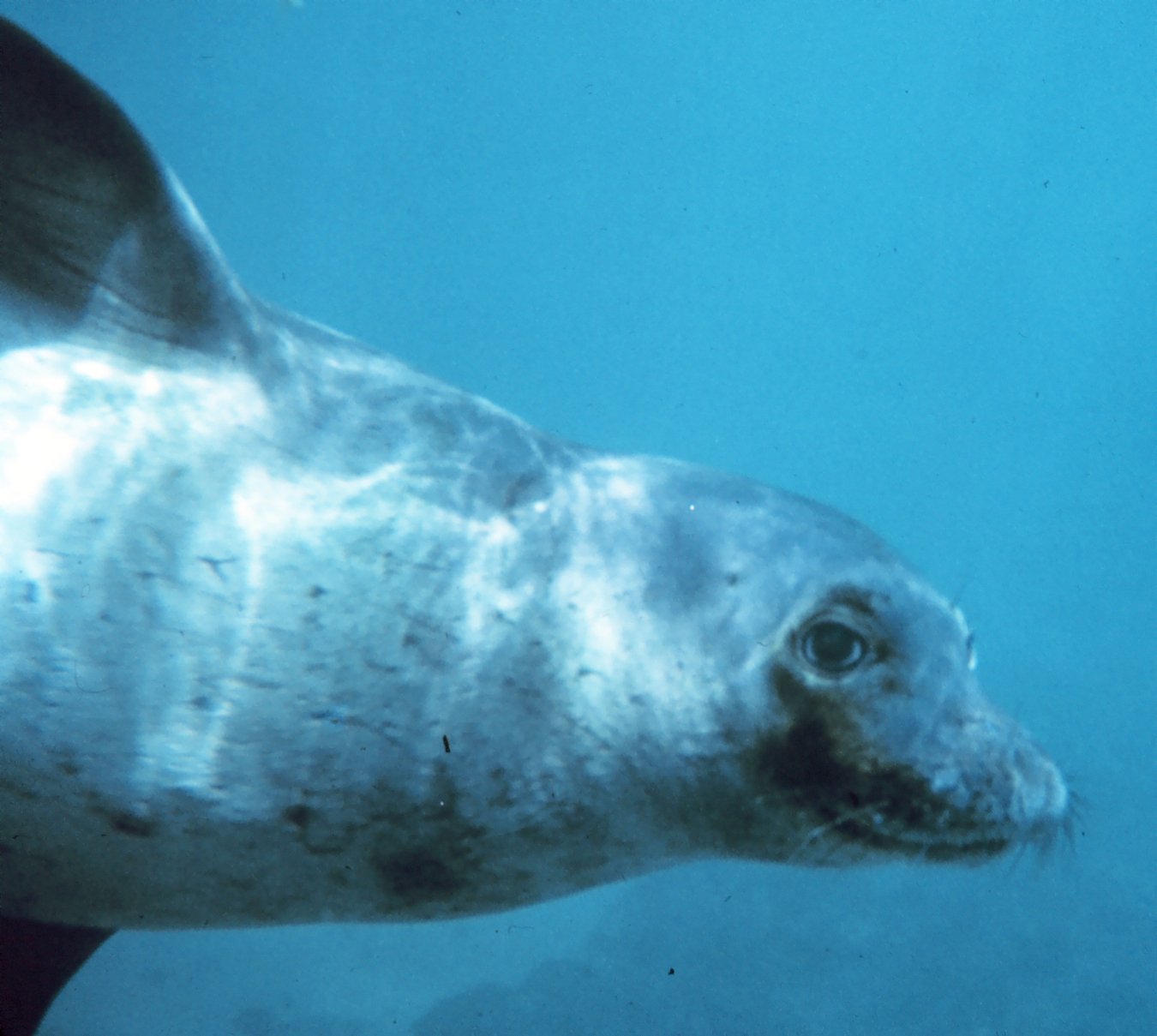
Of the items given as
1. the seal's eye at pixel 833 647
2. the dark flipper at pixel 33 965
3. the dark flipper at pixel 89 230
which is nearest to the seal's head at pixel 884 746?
the seal's eye at pixel 833 647

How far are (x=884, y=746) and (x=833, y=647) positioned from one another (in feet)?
0.70

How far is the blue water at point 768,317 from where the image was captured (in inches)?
558

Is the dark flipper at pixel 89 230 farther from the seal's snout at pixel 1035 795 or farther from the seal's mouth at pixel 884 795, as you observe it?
the seal's snout at pixel 1035 795

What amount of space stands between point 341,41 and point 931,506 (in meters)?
66.8

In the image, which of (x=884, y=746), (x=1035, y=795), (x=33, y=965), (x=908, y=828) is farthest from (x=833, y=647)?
(x=33, y=965)

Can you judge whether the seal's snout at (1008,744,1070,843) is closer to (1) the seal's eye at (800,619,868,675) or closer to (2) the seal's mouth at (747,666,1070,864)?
(2) the seal's mouth at (747,666,1070,864)

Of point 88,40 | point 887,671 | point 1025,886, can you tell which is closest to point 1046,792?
point 887,671

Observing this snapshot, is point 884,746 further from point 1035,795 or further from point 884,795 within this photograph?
point 1035,795

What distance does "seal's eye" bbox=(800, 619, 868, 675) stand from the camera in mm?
1861

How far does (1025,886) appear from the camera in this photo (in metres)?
15.8

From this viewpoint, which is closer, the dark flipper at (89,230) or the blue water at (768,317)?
the dark flipper at (89,230)

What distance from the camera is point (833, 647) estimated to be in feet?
6.16

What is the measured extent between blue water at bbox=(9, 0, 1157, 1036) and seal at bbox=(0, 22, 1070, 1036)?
0.38m

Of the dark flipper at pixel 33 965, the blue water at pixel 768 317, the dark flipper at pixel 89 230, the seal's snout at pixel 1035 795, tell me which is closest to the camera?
the dark flipper at pixel 89 230
